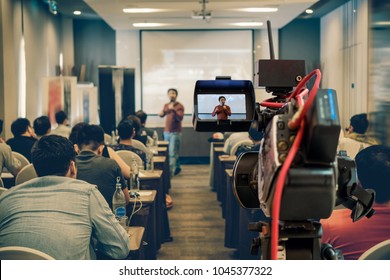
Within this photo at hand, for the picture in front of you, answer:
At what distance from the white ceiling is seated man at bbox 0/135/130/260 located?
416 cm

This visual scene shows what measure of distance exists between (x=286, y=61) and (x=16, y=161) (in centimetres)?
398

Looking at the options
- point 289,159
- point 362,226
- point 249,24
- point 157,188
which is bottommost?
point 157,188

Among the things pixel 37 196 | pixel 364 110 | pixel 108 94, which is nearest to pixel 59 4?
pixel 108 94

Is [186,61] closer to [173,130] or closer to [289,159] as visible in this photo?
[173,130]

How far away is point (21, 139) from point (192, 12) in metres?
3.03

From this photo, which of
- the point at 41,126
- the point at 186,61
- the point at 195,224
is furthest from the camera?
the point at 186,61

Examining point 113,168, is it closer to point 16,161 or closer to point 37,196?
point 37,196

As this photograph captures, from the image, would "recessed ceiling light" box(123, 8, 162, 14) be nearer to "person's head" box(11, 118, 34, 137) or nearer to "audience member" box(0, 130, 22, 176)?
"person's head" box(11, 118, 34, 137)

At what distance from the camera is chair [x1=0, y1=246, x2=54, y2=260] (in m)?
2.26

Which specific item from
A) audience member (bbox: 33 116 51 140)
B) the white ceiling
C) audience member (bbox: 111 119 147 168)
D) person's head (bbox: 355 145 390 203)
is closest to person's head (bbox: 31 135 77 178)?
person's head (bbox: 355 145 390 203)

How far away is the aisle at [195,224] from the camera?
436 cm

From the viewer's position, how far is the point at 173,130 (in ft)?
25.2

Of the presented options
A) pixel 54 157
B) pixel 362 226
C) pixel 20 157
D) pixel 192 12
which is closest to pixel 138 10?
pixel 192 12

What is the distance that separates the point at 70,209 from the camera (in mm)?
2676
